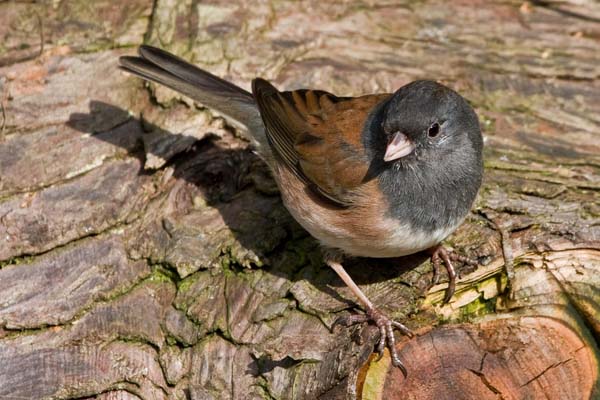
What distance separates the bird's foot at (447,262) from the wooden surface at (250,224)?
4cm

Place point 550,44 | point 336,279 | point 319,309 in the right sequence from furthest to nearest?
point 550,44 → point 336,279 → point 319,309

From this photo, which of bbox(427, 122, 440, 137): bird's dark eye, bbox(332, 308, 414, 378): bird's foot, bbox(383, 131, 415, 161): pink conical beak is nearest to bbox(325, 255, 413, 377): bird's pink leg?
bbox(332, 308, 414, 378): bird's foot

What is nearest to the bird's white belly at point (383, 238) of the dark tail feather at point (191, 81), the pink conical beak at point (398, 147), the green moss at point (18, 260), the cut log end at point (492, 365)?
the pink conical beak at point (398, 147)

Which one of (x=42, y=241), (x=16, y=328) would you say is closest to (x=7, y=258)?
(x=42, y=241)

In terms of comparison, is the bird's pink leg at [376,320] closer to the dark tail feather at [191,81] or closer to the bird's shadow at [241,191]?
the bird's shadow at [241,191]

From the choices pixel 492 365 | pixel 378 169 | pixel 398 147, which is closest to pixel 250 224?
pixel 378 169

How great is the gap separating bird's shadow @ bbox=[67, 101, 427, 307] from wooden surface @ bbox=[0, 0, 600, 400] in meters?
0.01

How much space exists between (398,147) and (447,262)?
590 mm

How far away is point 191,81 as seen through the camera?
405 centimetres

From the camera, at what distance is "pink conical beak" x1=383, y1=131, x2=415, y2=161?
3.30 metres

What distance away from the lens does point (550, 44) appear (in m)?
4.94

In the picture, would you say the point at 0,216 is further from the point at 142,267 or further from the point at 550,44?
the point at 550,44

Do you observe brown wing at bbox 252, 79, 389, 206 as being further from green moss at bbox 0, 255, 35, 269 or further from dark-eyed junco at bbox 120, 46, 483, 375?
green moss at bbox 0, 255, 35, 269

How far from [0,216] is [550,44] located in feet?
11.8
